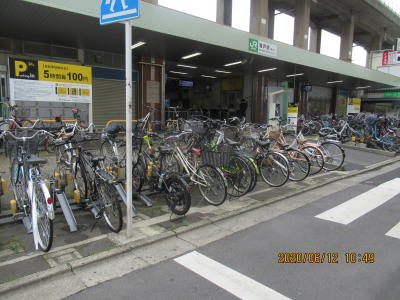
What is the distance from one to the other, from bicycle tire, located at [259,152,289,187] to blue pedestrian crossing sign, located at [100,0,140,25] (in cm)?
419

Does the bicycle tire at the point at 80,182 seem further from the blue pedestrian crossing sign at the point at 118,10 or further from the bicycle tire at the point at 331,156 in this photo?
the bicycle tire at the point at 331,156

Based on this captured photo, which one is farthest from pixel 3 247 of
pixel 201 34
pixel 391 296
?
pixel 201 34

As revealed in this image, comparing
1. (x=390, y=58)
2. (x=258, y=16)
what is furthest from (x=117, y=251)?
(x=390, y=58)

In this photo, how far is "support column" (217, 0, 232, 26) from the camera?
18469 mm

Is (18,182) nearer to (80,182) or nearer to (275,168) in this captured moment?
(80,182)

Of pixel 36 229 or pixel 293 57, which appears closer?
pixel 36 229

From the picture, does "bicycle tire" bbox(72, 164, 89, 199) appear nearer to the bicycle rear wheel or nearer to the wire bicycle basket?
the wire bicycle basket

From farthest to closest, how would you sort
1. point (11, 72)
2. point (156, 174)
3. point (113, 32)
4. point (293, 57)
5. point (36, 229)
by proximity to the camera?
point (293, 57), point (113, 32), point (11, 72), point (156, 174), point (36, 229)

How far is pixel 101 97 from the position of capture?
12953 millimetres

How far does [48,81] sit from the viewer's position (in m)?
8.40

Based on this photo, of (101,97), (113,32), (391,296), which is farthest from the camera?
(101,97)

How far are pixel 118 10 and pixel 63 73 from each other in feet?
19.3

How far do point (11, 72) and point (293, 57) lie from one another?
1137cm

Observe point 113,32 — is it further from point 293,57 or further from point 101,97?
point 293,57
